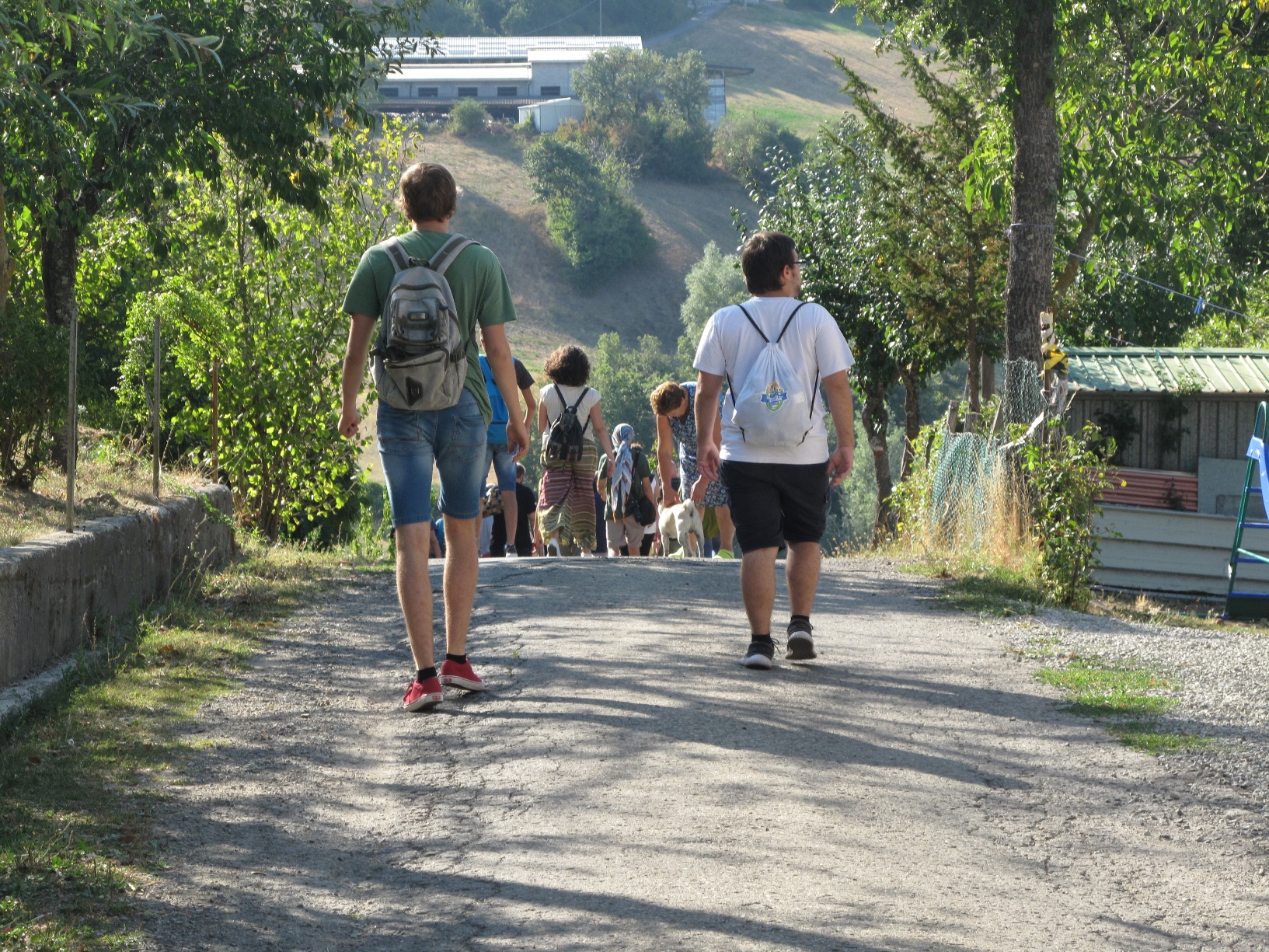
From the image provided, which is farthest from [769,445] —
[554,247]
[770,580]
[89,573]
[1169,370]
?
[554,247]

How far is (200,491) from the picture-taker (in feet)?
27.3

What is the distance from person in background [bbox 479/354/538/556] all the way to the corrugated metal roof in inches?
381

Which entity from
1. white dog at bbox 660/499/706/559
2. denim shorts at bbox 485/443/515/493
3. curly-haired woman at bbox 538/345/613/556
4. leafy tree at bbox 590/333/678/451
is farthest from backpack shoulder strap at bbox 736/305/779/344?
leafy tree at bbox 590/333/678/451

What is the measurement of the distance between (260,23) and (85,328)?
16.2ft

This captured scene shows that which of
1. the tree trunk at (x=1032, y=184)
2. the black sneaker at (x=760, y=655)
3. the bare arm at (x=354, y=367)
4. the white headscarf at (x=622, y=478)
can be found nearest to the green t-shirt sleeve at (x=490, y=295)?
the bare arm at (x=354, y=367)

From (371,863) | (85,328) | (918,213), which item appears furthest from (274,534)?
(918,213)

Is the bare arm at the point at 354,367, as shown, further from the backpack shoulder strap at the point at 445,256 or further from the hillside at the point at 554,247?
the hillside at the point at 554,247

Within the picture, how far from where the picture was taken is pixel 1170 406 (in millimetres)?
19203

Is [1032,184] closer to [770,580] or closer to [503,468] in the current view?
[503,468]

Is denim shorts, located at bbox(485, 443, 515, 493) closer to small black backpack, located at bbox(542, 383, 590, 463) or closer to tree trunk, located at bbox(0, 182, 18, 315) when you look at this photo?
small black backpack, located at bbox(542, 383, 590, 463)

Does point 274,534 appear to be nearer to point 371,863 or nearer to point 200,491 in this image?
point 200,491

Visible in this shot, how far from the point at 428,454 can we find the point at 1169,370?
Result: 1621cm

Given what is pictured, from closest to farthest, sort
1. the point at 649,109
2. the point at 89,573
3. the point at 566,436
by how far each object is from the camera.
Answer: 1. the point at 89,573
2. the point at 566,436
3. the point at 649,109

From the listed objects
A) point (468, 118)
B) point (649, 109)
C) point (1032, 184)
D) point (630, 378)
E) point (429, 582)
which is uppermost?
point (649, 109)
